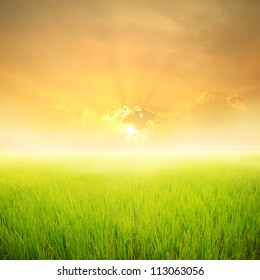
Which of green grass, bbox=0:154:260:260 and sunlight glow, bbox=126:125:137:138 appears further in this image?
sunlight glow, bbox=126:125:137:138

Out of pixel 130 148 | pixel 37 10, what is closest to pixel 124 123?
pixel 130 148

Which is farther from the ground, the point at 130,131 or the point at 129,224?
the point at 130,131

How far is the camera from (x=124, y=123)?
350cm

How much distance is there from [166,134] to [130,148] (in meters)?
0.50

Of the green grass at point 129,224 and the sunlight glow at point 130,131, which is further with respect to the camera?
the sunlight glow at point 130,131

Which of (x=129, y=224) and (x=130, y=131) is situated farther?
(x=130, y=131)

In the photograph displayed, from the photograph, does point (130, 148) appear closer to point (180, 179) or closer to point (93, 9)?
point (180, 179)

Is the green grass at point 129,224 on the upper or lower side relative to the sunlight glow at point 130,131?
lower

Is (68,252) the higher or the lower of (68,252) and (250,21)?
the lower

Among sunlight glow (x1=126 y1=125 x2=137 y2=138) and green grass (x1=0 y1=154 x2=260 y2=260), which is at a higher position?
sunlight glow (x1=126 y1=125 x2=137 y2=138)
